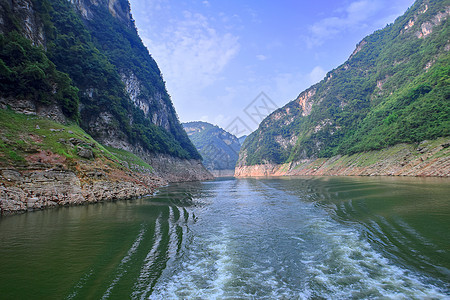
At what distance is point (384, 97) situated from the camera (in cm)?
10100

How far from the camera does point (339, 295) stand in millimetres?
5148

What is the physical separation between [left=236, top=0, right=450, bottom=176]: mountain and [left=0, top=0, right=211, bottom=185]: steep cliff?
206 ft

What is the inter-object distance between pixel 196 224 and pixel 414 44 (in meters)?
149

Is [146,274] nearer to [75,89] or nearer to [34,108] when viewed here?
[34,108]

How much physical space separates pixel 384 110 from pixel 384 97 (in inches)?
916

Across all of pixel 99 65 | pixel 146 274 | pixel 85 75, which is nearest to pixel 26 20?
pixel 85 75

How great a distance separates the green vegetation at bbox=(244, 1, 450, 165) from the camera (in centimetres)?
5459

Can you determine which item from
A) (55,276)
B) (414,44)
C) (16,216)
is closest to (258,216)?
(55,276)

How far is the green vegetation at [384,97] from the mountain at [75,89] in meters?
67.7

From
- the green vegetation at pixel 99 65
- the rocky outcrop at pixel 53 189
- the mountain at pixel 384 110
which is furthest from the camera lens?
the mountain at pixel 384 110

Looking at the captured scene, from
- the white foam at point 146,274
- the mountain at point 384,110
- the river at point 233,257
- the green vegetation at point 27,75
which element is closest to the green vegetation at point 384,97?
the mountain at point 384,110

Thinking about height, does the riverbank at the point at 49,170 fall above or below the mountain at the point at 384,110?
below

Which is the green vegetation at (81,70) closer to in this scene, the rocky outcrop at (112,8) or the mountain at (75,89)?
the mountain at (75,89)

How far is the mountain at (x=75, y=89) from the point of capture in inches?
899
